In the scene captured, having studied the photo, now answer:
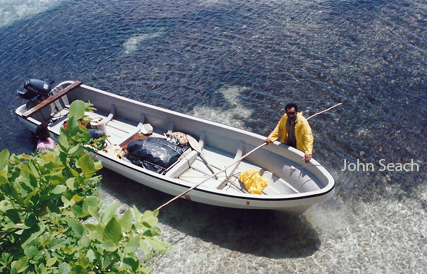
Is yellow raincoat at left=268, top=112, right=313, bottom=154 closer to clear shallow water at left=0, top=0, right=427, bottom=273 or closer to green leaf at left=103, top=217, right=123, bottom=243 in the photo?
clear shallow water at left=0, top=0, right=427, bottom=273

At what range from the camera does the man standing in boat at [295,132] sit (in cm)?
946

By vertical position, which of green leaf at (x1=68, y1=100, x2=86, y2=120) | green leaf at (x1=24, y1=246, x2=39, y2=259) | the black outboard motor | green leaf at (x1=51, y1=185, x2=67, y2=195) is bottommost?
the black outboard motor

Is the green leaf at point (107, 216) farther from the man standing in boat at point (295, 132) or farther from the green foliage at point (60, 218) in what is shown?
the man standing in boat at point (295, 132)

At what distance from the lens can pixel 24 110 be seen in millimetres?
13820

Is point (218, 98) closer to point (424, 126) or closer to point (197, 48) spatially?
point (197, 48)

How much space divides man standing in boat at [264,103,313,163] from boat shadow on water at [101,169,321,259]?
219cm

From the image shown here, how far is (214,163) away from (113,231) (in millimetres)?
8363

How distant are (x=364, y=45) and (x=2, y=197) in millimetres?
17638

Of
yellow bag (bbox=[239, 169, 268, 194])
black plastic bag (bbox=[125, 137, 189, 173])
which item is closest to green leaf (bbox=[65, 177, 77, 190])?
yellow bag (bbox=[239, 169, 268, 194])

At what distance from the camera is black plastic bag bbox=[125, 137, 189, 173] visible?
10.9 metres

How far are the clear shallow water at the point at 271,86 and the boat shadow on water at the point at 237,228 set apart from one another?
36 mm

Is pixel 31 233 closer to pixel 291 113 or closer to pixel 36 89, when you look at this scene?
pixel 291 113

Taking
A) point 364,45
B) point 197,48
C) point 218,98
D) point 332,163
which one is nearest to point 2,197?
point 332,163

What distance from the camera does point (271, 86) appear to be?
15.9 meters
